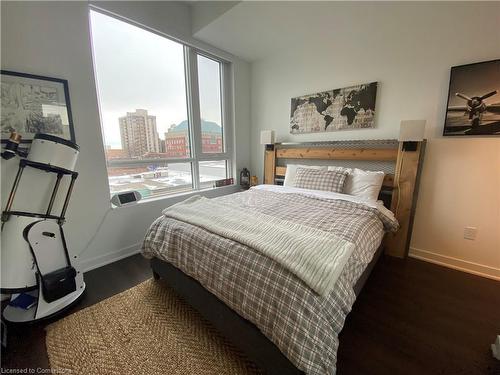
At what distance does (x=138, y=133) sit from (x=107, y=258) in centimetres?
142

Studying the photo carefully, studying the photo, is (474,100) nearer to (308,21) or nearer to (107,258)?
(308,21)

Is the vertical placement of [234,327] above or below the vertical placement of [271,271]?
below

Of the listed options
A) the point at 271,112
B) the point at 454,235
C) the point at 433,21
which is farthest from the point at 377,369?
the point at 271,112

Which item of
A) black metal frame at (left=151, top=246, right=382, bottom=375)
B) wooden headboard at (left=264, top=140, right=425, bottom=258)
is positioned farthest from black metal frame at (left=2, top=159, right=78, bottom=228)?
wooden headboard at (left=264, top=140, right=425, bottom=258)

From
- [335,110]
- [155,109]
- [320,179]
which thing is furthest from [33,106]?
[335,110]

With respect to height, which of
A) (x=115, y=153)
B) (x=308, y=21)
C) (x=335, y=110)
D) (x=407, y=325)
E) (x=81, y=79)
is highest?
(x=308, y=21)

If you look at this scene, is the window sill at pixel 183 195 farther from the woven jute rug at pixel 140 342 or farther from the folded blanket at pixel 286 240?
the woven jute rug at pixel 140 342

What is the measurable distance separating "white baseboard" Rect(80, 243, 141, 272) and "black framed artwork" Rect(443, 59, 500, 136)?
3.52m

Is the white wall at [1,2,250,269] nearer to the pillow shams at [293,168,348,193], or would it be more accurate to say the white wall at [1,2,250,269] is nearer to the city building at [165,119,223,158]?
the city building at [165,119,223,158]

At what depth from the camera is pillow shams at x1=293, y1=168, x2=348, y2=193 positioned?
2316 mm

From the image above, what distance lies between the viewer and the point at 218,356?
1.22 metres

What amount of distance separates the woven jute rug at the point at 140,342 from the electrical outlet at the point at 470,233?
91.7 inches

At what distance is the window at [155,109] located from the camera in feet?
7.16

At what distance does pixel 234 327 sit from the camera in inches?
46.3
